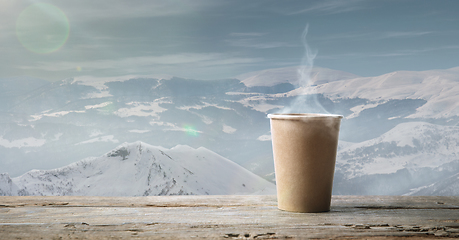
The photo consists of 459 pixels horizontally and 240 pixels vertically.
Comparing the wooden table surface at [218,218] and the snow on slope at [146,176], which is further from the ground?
the snow on slope at [146,176]

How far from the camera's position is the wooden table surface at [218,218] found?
1.04 m

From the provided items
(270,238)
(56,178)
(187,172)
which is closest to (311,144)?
(270,238)

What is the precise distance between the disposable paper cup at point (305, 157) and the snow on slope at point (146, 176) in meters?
4.02

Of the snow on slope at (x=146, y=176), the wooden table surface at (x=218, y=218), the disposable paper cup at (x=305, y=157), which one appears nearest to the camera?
the wooden table surface at (x=218, y=218)

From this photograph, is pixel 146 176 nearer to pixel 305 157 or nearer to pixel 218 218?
pixel 218 218

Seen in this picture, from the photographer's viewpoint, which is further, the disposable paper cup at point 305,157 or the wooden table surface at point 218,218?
the disposable paper cup at point 305,157

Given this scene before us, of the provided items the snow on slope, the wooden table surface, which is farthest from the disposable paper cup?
the snow on slope

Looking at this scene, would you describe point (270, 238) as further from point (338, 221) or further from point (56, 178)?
point (56, 178)

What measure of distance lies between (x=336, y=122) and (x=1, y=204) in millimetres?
1486

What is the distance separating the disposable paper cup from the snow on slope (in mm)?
4021

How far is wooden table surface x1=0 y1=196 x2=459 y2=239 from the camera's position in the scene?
1043 mm

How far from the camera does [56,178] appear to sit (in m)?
5.95

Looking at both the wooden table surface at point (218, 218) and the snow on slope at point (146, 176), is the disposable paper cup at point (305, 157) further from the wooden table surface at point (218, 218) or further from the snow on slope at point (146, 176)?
the snow on slope at point (146, 176)

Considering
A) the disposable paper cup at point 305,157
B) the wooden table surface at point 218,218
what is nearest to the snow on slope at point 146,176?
the wooden table surface at point 218,218
